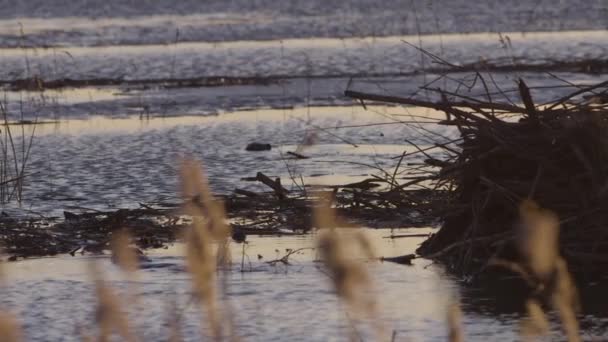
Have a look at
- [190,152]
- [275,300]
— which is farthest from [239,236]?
[190,152]

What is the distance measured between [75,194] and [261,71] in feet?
39.9

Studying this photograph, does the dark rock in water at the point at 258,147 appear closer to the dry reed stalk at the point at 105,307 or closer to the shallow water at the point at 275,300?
the shallow water at the point at 275,300

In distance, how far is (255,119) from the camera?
1545 centimetres

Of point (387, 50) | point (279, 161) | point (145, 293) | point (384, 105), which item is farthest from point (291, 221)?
point (387, 50)

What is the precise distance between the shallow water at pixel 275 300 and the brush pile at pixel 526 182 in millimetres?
246

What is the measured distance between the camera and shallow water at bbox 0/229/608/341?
5.62 metres

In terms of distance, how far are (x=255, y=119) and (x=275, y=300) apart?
9.26m

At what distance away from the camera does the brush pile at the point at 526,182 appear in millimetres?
6770

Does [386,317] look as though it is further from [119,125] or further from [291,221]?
[119,125]

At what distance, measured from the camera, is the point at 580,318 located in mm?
5777

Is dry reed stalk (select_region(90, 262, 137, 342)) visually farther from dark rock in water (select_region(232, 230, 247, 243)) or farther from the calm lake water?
dark rock in water (select_region(232, 230, 247, 243))

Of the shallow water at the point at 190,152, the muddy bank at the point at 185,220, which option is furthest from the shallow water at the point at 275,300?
the shallow water at the point at 190,152

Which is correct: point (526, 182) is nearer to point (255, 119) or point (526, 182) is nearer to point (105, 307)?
point (105, 307)

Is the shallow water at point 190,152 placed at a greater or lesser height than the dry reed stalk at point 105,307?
lesser
